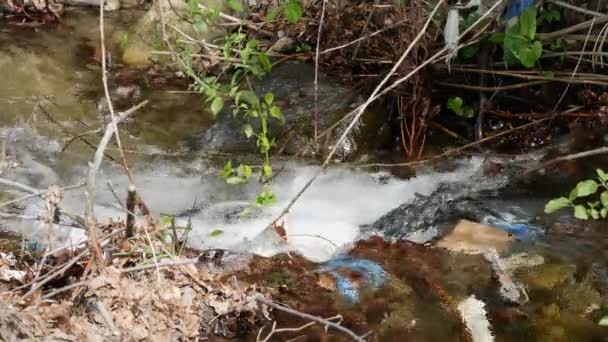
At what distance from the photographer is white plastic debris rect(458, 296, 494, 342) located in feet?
9.39

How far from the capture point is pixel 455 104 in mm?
4406

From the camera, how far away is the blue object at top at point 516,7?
3961 mm

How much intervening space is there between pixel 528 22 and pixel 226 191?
1.97 metres

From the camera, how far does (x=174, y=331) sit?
8.85 feet

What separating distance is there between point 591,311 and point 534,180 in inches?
48.7

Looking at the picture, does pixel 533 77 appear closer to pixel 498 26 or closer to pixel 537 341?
pixel 498 26

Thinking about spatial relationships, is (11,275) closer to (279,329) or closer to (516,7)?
(279,329)

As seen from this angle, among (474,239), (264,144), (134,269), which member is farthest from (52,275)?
(474,239)

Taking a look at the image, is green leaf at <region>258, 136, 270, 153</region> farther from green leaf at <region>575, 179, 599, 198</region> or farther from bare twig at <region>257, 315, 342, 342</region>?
green leaf at <region>575, 179, 599, 198</region>

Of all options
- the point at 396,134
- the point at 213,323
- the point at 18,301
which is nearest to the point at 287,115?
the point at 396,134

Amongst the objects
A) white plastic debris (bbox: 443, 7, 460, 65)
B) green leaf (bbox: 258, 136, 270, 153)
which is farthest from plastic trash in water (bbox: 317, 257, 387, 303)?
white plastic debris (bbox: 443, 7, 460, 65)

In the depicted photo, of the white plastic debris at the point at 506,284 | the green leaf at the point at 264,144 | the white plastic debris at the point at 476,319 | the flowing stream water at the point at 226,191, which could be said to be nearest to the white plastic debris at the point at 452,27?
the flowing stream water at the point at 226,191

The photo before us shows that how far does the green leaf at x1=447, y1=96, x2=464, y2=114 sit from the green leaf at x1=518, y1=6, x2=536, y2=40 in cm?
69

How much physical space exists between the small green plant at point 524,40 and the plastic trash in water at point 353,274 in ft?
5.02
